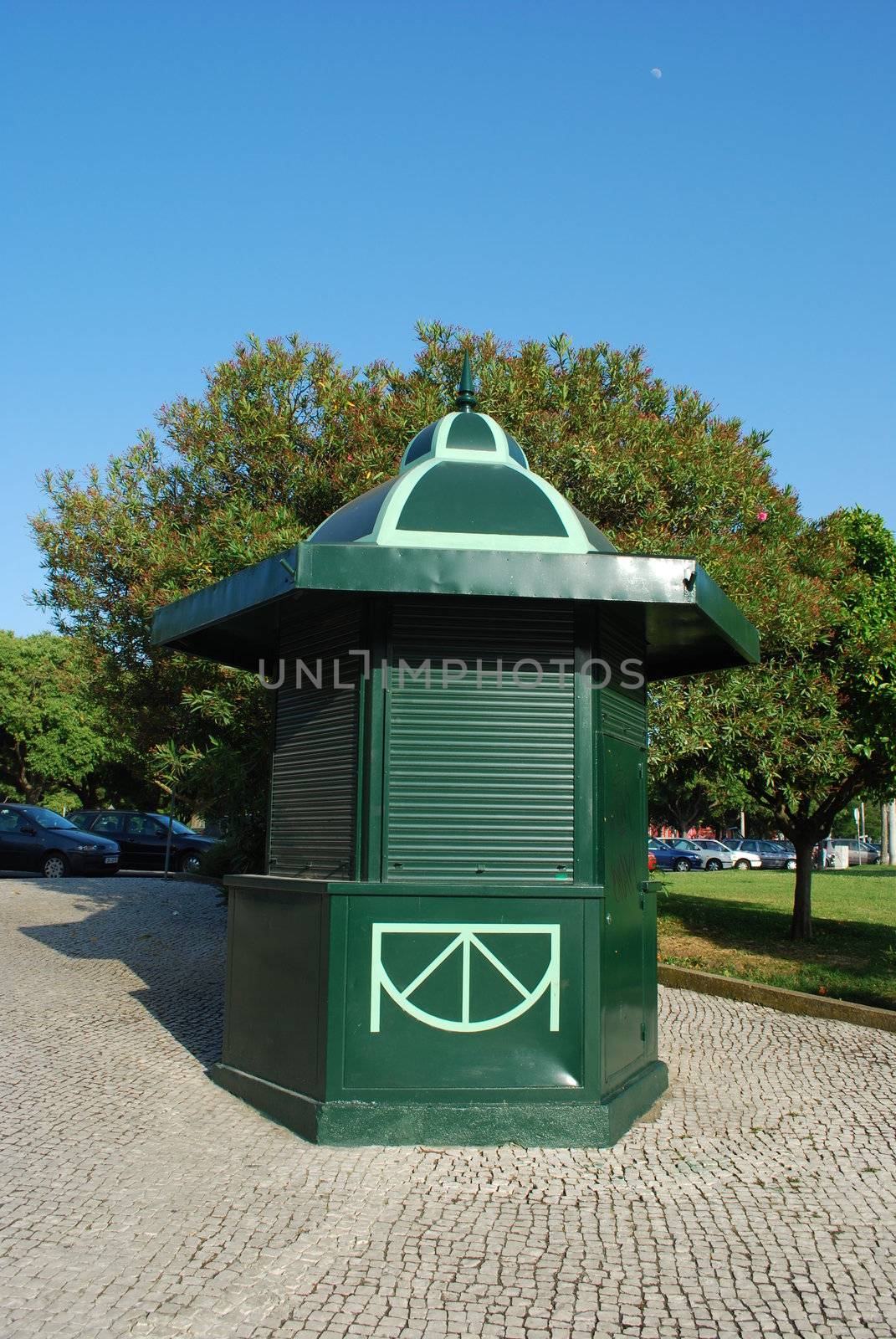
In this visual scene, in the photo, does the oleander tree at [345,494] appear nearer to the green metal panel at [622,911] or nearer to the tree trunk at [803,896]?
the tree trunk at [803,896]

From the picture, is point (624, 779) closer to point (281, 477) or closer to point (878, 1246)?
point (878, 1246)

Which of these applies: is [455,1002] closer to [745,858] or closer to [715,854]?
[715,854]

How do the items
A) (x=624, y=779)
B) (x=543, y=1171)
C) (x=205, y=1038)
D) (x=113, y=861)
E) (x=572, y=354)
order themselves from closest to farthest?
(x=543, y=1171) → (x=624, y=779) → (x=205, y=1038) → (x=572, y=354) → (x=113, y=861)

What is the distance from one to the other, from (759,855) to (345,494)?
43.8 m

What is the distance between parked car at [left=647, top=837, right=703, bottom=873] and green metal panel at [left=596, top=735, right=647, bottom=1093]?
41.6 metres

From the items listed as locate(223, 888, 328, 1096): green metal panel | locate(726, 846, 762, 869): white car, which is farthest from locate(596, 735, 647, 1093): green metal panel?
locate(726, 846, 762, 869): white car

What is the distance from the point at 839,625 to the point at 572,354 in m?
4.67

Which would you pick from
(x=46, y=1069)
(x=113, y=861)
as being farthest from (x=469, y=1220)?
(x=113, y=861)

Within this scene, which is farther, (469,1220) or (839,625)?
(839,625)

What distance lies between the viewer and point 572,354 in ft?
43.0

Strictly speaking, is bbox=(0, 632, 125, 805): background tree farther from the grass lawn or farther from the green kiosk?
the green kiosk

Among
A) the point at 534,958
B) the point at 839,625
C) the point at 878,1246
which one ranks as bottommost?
the point at 878,1246

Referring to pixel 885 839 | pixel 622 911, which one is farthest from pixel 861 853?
pixel 622 911

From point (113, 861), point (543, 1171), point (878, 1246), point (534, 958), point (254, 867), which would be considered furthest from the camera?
point (113, 861)
